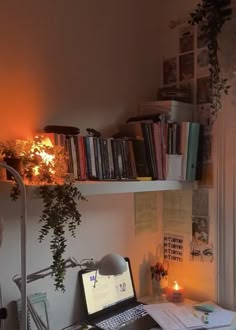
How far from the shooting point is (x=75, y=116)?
191 cm

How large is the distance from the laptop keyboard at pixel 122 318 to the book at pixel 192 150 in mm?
701

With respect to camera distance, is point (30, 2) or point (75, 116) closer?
point (30, 2)

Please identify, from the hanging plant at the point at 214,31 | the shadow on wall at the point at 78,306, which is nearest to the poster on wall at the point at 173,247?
the shadow on wall at the point at 78,306

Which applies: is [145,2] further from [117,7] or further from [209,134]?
[209,134]

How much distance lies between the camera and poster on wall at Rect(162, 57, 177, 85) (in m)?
2.23

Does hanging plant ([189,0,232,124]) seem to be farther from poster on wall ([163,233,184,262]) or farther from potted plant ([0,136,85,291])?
potted plant ([0,136,85,291])

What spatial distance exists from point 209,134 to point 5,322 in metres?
1.31

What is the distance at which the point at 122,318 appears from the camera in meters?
1.91

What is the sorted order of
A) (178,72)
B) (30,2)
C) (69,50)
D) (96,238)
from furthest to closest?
(178,72)
(96,238)
(69,50)
(30,2)

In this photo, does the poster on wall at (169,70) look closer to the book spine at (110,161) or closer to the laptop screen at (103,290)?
the book spine at (110,161)

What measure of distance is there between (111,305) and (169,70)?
1.30 m

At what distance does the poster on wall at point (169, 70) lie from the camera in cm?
223

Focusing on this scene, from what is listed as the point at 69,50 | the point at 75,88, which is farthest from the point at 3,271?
the point at 69,50

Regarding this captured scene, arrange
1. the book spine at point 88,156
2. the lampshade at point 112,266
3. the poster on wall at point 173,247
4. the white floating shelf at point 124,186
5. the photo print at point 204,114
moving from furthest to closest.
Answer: the poster on wall at point 173,247 < the photo print at point 204,114 < the book spine at point 88,156 < the white floating shelf at point 124,186 < the lampshade at point 112,266
